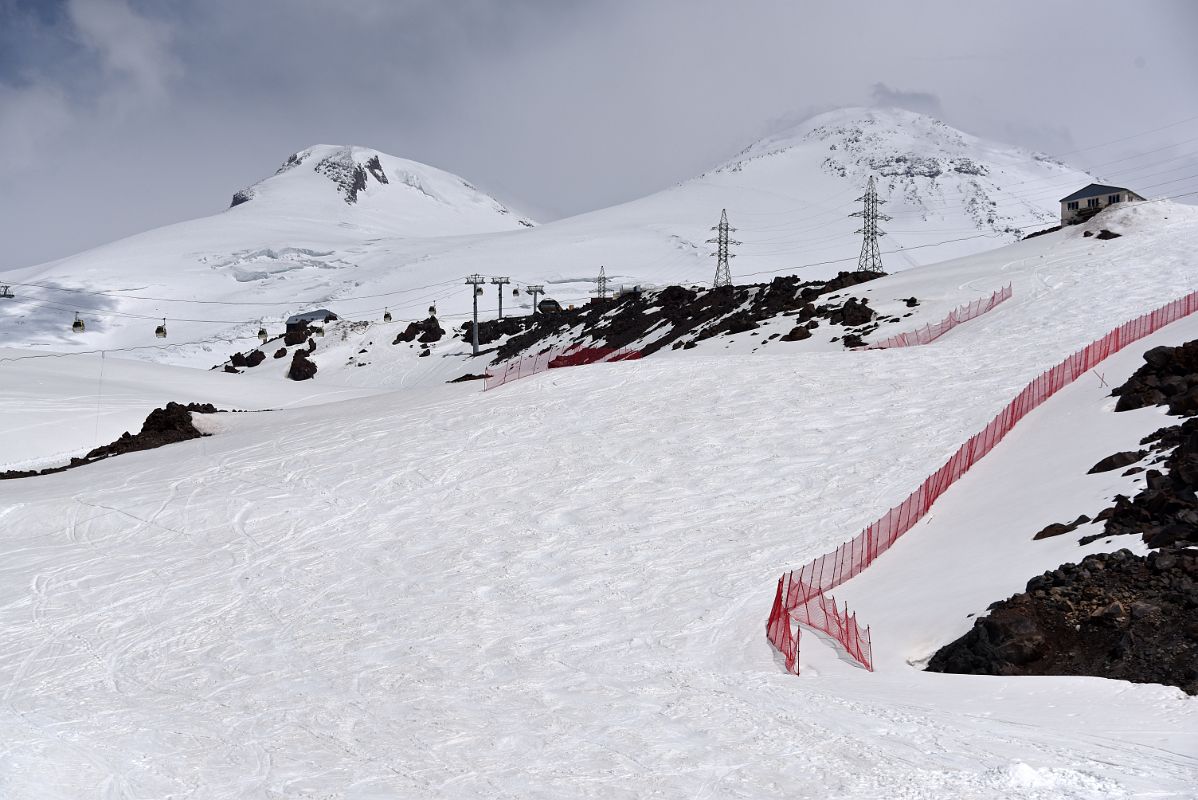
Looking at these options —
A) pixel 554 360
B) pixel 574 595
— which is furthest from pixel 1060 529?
pixel 554 360

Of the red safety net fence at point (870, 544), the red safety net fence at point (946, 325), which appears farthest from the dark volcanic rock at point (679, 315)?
the red safety net fence at point (870, 544)

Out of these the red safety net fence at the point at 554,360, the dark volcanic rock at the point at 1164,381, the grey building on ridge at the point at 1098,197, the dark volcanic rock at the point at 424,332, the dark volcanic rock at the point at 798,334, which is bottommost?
the dark volcanic rock at the point at 1164,381

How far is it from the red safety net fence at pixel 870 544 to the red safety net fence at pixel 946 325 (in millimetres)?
12159

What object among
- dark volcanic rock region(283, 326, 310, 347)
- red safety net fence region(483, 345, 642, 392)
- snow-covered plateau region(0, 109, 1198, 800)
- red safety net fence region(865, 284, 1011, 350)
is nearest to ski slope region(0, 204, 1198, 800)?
snow-covered plateau region(0, 109, 1198, 800)

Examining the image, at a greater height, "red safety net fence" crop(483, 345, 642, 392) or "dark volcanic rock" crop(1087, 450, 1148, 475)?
"red safety net fence" crop(483, 345, 642, 392)

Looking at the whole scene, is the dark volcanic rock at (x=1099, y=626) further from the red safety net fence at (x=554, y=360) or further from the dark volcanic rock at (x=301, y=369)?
the dark volcanic rock at (x=301, y=369)

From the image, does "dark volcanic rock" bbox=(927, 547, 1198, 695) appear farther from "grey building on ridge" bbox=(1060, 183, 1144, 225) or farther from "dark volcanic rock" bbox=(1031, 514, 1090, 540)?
"grey building on ridge" bbox=(1060, 183, 1144, 225)

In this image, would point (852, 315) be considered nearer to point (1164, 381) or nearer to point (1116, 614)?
point (1164, 381)

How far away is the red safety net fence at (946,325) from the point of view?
46.6m

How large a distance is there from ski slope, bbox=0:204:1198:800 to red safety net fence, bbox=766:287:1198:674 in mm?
500

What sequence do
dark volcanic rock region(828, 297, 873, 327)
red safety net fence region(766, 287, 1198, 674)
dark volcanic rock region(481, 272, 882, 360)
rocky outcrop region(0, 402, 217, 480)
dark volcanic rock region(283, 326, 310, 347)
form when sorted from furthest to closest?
dark volcanic rock region(283, 326, 310, 347), dark volcanic rock region(481, 272, 882, 360), dark volcanic rock region(828, 297, 873, 327), rocky outcrop region(0, 402, 217, 480), red safety net fence region(766, 287, 1198, 674)

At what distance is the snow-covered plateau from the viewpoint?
40.8 ft

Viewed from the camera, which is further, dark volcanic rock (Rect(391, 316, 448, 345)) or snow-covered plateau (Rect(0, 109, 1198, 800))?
dark volcanic rock (Rect(391, 316, 448, 345))

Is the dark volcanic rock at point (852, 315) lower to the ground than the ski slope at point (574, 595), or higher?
higher
